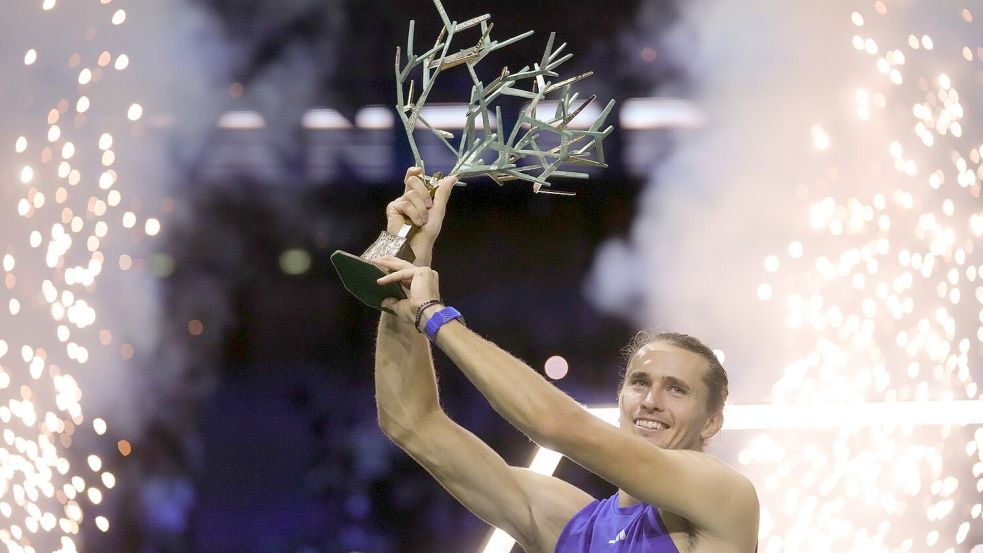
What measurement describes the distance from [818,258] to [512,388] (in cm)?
225

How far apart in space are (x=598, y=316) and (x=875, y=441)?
974mm

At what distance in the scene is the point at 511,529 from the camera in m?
1.92

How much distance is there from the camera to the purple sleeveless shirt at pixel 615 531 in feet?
5.41

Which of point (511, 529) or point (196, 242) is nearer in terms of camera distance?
point (511, 529)

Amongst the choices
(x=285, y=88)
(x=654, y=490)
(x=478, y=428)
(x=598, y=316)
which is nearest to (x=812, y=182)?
→ (x=598, y=316)

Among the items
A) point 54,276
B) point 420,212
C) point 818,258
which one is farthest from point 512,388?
point 54,276

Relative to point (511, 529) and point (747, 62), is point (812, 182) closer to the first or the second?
point (747, 62)

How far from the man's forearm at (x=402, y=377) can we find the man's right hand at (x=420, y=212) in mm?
172

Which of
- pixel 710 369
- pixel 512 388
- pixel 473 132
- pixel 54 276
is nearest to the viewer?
pixel 512 388

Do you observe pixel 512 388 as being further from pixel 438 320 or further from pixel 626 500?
pixel 626 500

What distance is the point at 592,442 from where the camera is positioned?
4.65 feet

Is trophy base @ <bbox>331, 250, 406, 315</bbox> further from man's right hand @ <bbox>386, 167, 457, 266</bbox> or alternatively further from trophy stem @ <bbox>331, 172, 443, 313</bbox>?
man's right hand @ <bbox>386, 167, 457, 266</bbox>

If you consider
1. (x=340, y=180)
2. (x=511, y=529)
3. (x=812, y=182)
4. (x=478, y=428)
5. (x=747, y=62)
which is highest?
(x=747, y=62)

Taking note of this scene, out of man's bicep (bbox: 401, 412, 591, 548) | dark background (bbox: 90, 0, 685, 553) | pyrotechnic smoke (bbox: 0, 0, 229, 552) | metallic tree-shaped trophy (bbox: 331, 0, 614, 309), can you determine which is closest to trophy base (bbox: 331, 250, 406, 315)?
metallic tree-shaped trophy (bbox: 331, 0, 614, 309)
